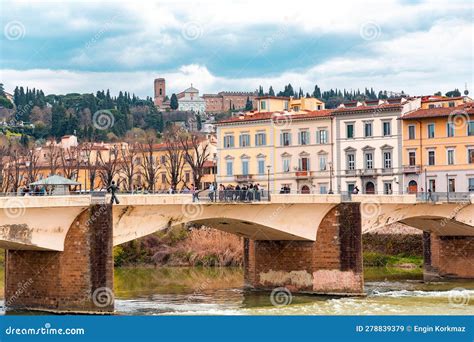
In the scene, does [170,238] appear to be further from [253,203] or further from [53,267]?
[53,267]

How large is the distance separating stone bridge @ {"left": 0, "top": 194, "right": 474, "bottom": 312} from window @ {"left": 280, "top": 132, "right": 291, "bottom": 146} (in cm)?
1768

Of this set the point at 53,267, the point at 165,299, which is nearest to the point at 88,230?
the point at 53,267

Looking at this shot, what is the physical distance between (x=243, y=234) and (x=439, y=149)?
23099 mm

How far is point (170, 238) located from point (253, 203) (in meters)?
24.1

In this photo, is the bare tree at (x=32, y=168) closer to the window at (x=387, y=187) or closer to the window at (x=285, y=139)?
the window at (x=285, y=139)

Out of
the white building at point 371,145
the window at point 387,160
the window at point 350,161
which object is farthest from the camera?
the window at point 350,161

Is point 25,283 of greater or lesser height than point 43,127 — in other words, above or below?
below

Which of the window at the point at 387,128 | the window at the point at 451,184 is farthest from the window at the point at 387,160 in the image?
the window at the point at 451,184

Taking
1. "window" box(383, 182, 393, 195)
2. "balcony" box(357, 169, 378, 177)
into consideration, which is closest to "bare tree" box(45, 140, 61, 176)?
"balcony" box(357, 169, 378, 177)

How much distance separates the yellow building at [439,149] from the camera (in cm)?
6781

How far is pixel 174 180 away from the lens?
253 feet

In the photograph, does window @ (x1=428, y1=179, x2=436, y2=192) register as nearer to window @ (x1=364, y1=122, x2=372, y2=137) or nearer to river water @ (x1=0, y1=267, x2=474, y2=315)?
window @ (x1=364, y1=122, x2=372, y2=137)

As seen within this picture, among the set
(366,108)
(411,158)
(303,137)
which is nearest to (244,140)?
(303,137)

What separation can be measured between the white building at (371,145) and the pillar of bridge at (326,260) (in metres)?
22.6
